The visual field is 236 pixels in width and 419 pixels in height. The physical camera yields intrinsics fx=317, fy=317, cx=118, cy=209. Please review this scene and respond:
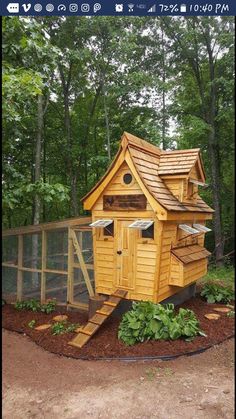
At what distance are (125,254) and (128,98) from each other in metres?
10.9

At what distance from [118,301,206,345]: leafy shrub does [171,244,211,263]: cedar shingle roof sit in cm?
136

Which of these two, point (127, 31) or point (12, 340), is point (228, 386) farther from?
point (127, 31)

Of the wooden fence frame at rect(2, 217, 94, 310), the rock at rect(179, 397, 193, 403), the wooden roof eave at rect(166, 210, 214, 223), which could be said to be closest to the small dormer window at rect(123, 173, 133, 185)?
the wooden roof eave at rect(166, 210, 214, 223)

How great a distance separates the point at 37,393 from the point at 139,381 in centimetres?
172

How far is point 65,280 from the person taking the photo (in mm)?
10188

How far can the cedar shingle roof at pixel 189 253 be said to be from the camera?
781cm

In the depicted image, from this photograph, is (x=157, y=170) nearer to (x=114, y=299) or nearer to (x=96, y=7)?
(x=114, y=299)

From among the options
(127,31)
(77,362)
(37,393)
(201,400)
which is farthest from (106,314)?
(127,31)

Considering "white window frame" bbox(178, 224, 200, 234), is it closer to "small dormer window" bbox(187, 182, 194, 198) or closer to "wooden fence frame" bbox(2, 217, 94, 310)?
"small dormer window" bbox(187, 182, 194, 198)

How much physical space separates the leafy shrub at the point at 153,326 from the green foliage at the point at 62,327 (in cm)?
128

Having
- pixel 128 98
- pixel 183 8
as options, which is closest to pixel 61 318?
pixel 183 8

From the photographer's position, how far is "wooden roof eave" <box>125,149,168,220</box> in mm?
7118

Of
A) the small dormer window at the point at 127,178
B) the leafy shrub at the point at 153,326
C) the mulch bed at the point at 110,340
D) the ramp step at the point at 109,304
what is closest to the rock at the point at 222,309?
the mulch bed at the point at 110,340

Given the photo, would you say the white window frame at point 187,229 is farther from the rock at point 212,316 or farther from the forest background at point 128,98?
the forest background at point 128,98
